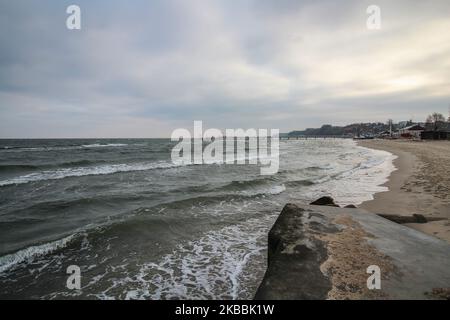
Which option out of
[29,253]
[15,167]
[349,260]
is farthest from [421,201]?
[15,167]

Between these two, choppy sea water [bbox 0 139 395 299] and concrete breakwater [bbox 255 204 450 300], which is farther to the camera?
choppy sea water [bbox 0 139 395 299]

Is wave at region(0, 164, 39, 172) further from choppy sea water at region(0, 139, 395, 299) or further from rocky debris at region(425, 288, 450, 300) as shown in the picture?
rocky debris at region(425, 288, 450, 300)

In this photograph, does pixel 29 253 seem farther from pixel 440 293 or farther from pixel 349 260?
pixel 440 293

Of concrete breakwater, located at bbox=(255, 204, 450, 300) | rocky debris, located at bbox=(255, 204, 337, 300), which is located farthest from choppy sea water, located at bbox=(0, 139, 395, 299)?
concrete breakwater, located at bbox=(255, 204, 450, 300)

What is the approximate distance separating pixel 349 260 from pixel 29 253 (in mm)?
7458

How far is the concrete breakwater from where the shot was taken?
3.34 meters

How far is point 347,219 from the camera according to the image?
6.10 m

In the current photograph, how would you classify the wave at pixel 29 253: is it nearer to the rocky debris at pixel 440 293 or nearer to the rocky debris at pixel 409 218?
the rocky debris at pixel 440 293

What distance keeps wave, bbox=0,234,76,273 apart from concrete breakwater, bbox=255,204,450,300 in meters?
5.87

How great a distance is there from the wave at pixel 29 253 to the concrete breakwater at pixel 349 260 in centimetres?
587
